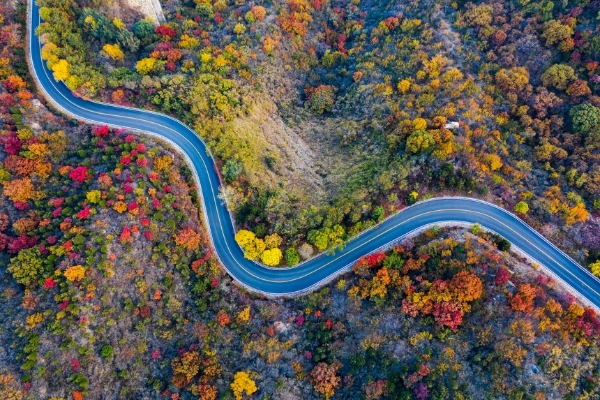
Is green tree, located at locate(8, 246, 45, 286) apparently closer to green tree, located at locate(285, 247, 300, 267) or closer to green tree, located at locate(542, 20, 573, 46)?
green tree, located at locate(285, 247, 300, 267)

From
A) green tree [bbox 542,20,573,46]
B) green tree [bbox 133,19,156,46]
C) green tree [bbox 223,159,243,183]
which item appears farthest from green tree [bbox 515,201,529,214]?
green tree [bbox 133,19,156,46]

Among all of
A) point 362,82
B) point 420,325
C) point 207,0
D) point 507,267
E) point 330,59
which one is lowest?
point 420,325

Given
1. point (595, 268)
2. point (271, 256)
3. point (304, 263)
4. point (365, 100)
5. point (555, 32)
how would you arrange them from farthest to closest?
point (365, 100), point (555, 32), point (304, 263), point (271, 256), point (595, 268)

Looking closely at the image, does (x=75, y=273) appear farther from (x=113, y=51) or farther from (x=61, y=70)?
(x=113, y=51)

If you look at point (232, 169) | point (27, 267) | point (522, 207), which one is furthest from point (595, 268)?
point (27, 267)

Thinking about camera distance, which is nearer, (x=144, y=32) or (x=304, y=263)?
(x=304, y=263)

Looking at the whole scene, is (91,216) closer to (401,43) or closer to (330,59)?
(330,59)

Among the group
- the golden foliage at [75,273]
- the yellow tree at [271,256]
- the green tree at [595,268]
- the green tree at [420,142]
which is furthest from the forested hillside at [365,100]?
the golden foliage at [75,273]

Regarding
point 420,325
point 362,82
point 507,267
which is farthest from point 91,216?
point 507,267

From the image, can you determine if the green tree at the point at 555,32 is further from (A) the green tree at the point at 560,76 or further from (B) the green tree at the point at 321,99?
(B) the green tree at the point at 321,99
